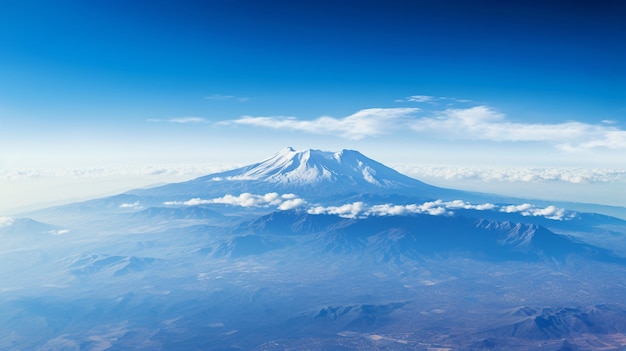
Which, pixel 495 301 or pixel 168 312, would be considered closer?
pixel 168 312

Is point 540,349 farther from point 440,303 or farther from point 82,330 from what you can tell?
point 82,330

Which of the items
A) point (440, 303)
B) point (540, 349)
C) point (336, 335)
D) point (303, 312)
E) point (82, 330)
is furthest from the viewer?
point (440, 303)

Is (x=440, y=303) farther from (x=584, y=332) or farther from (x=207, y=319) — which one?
(x=207, y=319)

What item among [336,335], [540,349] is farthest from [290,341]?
[540,349]

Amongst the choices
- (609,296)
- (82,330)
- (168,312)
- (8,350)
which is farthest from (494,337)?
(8,350)

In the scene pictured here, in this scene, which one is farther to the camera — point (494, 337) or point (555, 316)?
point (555, 316)

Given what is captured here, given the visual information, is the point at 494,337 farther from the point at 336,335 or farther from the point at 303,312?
the point at 303,312

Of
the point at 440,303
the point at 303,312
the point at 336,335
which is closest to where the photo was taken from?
the point at 336,335

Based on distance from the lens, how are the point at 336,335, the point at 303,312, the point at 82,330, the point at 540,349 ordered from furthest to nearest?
the point at 303,312 → the point at 82,330 → the point at 336,335 → the point at 540,349
